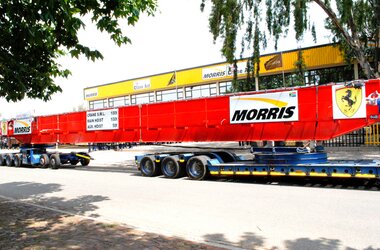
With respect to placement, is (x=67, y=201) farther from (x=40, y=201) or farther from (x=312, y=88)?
(x=312, y=88)

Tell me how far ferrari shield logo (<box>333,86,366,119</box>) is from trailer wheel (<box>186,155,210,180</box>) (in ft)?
15.2

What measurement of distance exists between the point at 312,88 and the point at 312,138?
5.19ft

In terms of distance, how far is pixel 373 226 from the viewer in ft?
20.5

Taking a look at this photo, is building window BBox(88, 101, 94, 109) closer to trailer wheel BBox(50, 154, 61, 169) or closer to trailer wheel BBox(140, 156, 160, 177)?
trailer wheel BBox(50, 154, 61, 169)

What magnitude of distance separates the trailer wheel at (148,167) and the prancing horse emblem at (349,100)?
23.7 ft

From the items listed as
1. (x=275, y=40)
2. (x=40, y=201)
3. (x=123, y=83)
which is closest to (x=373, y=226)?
(x=40, y=201)

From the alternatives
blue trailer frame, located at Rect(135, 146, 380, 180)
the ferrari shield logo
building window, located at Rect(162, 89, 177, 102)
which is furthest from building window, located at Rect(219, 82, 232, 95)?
the ferrari shield logo

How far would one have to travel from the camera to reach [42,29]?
5984 millimetres

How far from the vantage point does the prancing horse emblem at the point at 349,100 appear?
1059 cm

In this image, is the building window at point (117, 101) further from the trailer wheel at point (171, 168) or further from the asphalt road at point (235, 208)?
the asphalt road at point (235, 208)

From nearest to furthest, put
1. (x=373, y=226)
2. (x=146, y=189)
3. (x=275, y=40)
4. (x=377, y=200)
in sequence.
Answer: (x=373, y=226)
(x=377, y=200)
(x=146, y=189)
(x=275, y=40)

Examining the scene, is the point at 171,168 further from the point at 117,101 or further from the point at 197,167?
the point at 117,101

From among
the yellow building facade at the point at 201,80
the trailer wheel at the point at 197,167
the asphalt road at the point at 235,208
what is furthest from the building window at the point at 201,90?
the asphalt road at the point at 235,208

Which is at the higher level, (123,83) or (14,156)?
(123,83)
